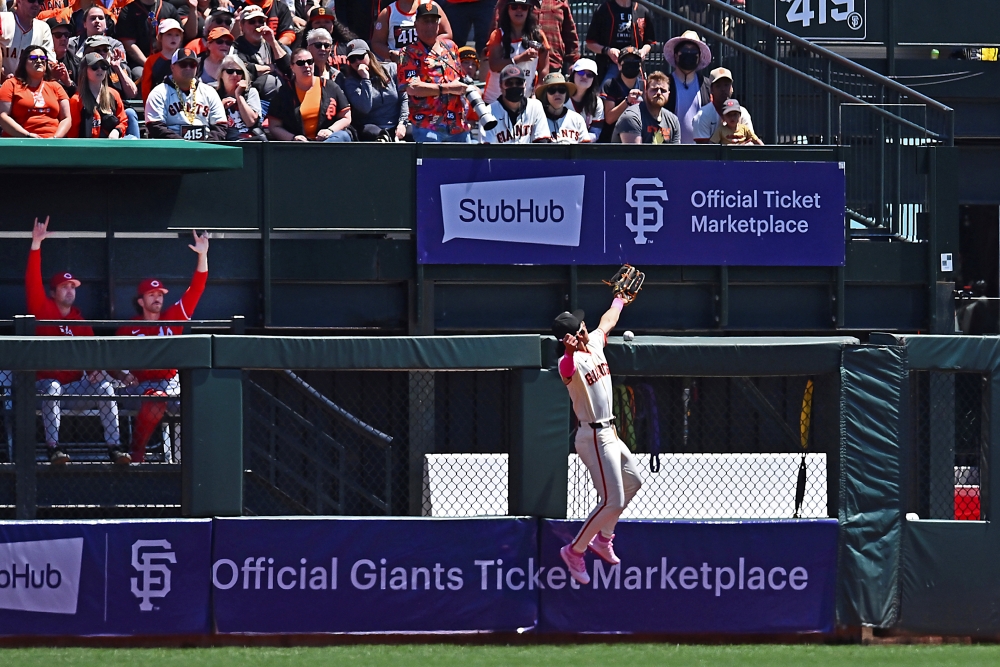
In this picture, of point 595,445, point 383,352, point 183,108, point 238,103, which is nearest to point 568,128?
point 238,103

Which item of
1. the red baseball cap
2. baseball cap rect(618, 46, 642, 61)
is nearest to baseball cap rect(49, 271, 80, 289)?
the red baseball cap

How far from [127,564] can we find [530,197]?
214 inches

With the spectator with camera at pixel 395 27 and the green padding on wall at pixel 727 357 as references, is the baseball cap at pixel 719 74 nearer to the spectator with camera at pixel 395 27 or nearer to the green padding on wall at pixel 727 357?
the spectator with camera at pixel 395 27

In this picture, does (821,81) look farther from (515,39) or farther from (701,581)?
(701,581)

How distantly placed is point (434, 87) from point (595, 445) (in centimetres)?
514

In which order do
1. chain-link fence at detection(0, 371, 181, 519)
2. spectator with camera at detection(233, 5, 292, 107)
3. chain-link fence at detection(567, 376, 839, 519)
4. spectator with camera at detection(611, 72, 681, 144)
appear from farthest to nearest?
spectator with camera at detection(233, 5, 292, 107)
spectator with camera at detection(611, 72, 681, 144)
chain-link fence at detection(567, 376, 839, 519)
chain-link fence at detection(0, 371, 181, 519)

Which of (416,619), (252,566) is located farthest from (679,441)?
(252,566)

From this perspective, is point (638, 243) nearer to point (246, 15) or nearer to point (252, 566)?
point (246, 15)

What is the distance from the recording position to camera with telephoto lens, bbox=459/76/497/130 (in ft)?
40.2

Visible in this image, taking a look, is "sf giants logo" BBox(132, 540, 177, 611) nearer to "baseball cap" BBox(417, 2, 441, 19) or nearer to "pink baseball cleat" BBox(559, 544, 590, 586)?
"pink baseball cleat" BBox(559, 544, 590, 586)

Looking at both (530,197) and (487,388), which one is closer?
(487,388)

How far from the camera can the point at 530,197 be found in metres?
12.2

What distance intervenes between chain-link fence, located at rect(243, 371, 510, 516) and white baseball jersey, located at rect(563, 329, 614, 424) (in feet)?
1.95

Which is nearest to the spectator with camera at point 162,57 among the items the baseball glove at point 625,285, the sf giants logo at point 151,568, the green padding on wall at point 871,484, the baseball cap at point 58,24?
the baseball cap at point 58,24
